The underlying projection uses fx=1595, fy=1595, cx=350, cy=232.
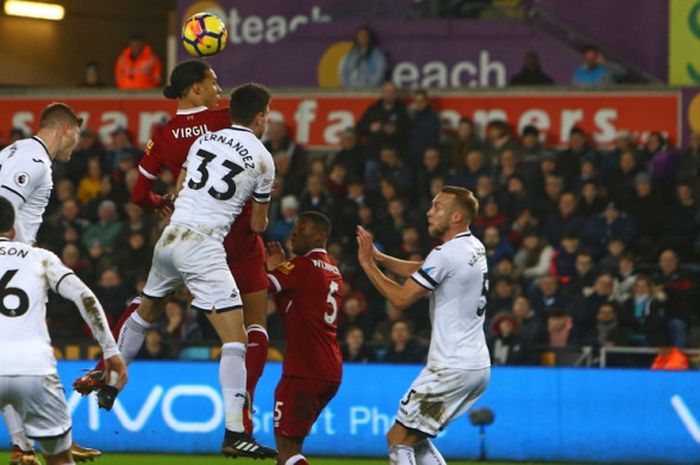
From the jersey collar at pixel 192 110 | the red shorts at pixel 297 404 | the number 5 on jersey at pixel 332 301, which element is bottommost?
the red shorts at pixel 297 404

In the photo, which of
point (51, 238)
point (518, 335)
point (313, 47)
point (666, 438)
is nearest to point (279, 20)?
point (313, 47)

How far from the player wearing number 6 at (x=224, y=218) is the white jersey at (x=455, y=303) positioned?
1.29m

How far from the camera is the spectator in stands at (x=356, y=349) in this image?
17484mm

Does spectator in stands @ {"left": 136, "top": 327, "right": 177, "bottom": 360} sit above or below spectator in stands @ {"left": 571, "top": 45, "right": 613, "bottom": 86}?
below

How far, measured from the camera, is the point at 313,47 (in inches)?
929

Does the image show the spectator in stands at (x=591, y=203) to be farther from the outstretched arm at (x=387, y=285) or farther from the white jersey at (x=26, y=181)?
the white jersey at (x=26, y=181)

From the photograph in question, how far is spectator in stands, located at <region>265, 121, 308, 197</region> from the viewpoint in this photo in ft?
67.9

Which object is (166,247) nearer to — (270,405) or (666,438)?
(270,405)

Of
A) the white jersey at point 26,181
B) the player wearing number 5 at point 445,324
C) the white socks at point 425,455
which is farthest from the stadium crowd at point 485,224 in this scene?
the player wearing number 5 at point 445,324

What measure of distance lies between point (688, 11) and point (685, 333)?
6105 millimetres

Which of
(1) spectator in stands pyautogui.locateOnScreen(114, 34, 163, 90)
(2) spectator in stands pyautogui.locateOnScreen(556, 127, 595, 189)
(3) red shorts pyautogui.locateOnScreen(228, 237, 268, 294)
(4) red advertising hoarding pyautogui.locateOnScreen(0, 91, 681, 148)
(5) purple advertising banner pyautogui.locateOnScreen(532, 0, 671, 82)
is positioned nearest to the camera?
(3) red shorts pyautogui.locateOnScreen(228, 237, 268, 294)

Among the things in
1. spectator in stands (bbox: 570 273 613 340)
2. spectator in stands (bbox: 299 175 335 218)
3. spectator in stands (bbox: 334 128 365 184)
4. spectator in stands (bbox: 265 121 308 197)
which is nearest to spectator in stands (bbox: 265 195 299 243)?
spectator in stands (bbox: 299 175 335 218)

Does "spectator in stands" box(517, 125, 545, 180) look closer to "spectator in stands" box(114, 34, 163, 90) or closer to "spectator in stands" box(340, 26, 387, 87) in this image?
"spectator in stands" box(340, 26, 387, 87)

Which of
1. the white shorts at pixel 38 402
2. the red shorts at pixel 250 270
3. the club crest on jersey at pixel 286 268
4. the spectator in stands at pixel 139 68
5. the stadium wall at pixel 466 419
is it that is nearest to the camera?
the white shorts at pixel 38 402
